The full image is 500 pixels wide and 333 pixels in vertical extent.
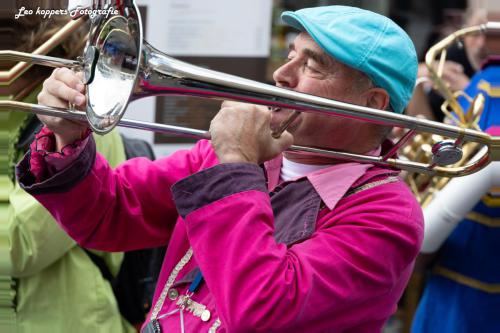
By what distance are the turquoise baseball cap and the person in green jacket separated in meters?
0.94

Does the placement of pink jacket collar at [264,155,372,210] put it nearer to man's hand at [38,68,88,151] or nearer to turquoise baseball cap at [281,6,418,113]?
turquoise baseball cap at [281,6,418,113]

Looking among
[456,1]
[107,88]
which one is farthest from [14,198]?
[456,1]

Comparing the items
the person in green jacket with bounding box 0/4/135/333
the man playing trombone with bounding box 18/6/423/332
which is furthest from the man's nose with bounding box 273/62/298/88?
the person in green jacket with bounding box 0/4/135/333

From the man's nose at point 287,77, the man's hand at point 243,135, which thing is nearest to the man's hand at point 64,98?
the man's hand at point 243,135

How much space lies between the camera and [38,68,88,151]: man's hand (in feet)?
6.62

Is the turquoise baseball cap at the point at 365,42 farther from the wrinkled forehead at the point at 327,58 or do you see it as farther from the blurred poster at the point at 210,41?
the blurred poster at the point at 210,41

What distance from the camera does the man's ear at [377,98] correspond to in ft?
7.07

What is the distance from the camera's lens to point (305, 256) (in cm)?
188

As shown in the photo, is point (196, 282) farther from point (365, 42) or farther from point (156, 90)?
point (365, 42)

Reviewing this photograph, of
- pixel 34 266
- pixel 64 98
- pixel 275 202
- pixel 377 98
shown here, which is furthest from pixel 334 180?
pixel 34 266

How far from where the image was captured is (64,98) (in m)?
2.03

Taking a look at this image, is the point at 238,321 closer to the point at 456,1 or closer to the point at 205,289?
the point at 205,289

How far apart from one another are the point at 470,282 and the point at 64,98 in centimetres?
188

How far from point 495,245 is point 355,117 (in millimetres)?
1522
